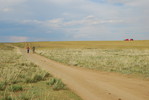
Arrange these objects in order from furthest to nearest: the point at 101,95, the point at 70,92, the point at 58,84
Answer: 1. the point at 58,84
2. the point at 70,92
3. the point at 101,95

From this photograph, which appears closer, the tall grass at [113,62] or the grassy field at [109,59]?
the tall grass at [113,62]

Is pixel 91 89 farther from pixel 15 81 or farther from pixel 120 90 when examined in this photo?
pixel 15 81

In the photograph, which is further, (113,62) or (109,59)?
(109,59)

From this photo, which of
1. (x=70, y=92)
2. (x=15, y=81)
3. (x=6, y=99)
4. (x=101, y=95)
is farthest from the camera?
(x=15, y=81)

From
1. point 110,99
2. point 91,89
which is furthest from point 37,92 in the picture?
point 110,99

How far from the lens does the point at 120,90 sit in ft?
28.2

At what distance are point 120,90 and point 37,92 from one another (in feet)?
12.9

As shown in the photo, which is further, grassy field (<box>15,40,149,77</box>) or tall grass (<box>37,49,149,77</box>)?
grassy field (<box>15,40,149,77</box>)

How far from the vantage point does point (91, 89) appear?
878 cm

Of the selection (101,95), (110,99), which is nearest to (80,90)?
(101,95)

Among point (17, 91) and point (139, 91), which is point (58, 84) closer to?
point (17, 91)

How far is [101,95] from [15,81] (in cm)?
550

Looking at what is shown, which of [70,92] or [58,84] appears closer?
[70,92]

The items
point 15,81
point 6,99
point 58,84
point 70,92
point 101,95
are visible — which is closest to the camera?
point 6,99
